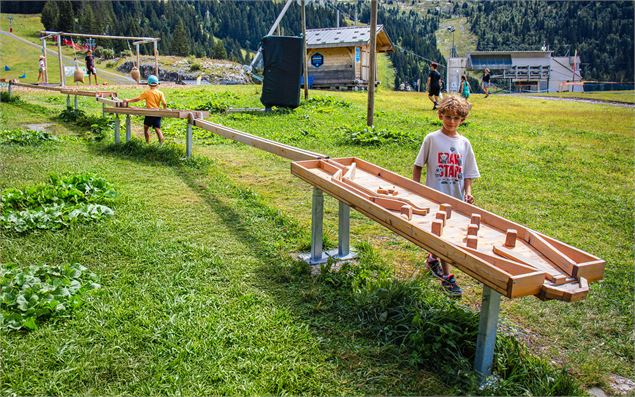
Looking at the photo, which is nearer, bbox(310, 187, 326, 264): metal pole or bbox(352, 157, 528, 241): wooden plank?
bbox(352, 157, 528, 241): wooden plank

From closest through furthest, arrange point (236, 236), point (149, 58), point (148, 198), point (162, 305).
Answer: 1. point (162, 305)
2. point (236, 236)
3. point (148, 198)
4. point (149, 58)

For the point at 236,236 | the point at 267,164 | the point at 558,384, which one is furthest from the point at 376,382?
the point at 267,164

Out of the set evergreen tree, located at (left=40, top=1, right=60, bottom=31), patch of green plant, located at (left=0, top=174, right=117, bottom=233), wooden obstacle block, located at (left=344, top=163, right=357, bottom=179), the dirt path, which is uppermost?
evergreen tree, located at (left=40, top=1, right=60, bottom=31)

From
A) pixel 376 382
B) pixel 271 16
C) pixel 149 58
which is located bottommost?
pixel 376 382

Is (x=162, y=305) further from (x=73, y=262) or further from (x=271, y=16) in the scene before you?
(x=271, y=16)

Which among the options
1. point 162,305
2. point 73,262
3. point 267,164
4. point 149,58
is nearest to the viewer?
point 162,305

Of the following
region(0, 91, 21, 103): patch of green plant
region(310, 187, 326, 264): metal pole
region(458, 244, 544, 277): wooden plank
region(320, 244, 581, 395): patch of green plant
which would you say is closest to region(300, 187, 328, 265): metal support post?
region(310, 187, 326, 264): metal pole

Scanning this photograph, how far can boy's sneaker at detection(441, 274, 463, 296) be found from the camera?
15.6ft

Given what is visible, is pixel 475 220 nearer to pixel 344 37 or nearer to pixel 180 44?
pixel 344 37

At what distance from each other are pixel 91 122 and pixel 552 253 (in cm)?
1498

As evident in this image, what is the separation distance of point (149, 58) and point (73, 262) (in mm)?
73765

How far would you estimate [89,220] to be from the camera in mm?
6246

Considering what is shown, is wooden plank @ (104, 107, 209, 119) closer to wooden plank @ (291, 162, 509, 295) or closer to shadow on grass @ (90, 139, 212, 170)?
shadow on grass @ (90, 139, 212, 170)

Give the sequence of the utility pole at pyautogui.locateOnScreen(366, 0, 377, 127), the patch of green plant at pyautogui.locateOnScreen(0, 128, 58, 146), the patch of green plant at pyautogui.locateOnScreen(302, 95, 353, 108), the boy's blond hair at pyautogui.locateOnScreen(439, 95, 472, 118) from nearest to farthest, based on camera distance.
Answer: the boy's blond hair at pyautogui.locateOnScreen(439, 95, 472, 118)
the patch of green plant at pyautogui.locateOnScreen(0, 128, 58, 146)
the utility pole at pyautogui.locateOnScreen(366, 0, 377, 127)
the patch of green plant at pyautogui.locateOnScreen(302, 95, 353, 108)
